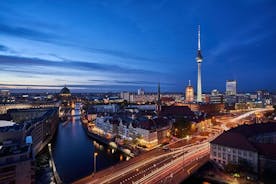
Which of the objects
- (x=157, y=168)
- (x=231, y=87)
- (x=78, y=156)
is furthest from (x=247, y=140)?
(x=231, y=87)

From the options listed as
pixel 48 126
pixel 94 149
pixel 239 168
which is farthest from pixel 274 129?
pixel 48 126

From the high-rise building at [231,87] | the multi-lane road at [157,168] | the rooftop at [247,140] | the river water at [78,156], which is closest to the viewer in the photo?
the multi-lane road at [157,168]

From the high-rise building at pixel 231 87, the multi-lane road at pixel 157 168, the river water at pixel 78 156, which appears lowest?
the river water at pixel 78 156

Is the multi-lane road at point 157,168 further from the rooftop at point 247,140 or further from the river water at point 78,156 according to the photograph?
the river water at point 78,156

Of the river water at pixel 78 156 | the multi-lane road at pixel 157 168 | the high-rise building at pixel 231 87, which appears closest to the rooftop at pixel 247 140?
the multi-lane road at pixel 157 168

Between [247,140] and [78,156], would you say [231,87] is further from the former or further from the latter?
[78,156]

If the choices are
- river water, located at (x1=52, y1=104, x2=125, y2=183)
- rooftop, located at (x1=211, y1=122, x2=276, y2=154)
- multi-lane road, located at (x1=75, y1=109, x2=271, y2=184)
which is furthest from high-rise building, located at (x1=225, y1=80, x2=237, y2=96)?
multi-lane road, located at (x1=75, y1=109, x2=271, y2=184)

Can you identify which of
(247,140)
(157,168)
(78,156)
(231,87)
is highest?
(231,87)
